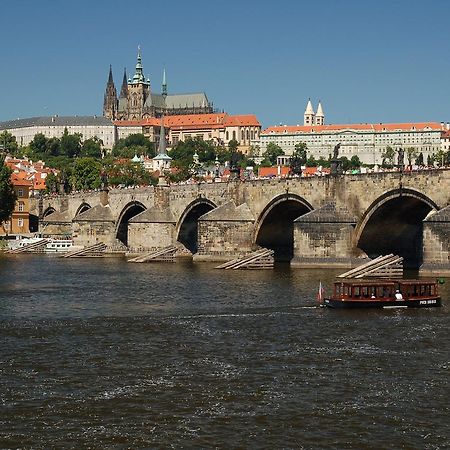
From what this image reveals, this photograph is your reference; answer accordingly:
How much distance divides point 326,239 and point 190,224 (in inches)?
976

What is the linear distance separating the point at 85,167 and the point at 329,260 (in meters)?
85.6

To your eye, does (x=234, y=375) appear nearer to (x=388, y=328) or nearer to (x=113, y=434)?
(x=113, y=434)

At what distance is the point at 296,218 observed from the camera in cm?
7138

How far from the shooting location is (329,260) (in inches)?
2518

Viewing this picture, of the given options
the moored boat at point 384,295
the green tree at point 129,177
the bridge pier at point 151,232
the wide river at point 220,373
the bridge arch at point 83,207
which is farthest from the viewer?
the green tree at point 129,177

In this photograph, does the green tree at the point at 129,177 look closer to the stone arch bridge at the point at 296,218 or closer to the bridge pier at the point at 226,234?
the stone arch bridge at the point at 296,218

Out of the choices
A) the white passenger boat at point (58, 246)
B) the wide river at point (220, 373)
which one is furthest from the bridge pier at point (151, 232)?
the wide river at point (220, 373)

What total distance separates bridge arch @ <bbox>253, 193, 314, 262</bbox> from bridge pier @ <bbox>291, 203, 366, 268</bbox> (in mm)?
8159

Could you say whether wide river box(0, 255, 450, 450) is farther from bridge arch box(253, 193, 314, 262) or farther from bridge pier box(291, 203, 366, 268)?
bridge arch box(253, 193, 314, 262)

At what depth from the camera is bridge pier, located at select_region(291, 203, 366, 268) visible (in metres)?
63.7

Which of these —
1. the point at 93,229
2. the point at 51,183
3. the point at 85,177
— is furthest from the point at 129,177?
the point at 93,229

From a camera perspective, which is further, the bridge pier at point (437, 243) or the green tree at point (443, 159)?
the green tree at point (443, 159)

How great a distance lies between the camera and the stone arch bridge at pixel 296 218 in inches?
2354

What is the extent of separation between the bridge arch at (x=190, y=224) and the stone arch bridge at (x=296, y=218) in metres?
0.09
